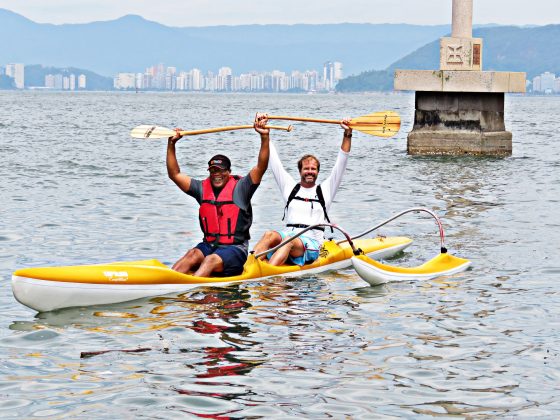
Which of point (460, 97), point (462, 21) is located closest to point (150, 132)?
point (460, 97)

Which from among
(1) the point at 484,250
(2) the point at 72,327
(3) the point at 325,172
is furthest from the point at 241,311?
(3) the point at 325,172

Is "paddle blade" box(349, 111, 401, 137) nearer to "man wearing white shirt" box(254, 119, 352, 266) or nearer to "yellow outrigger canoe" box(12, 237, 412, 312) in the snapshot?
"man wearing white shirt" box(254, 119, 352, 266)

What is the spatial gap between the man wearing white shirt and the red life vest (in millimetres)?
868

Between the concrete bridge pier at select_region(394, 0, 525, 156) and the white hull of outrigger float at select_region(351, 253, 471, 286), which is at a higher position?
the concrete bridge pier at select_region(394, 0, 525, 156)

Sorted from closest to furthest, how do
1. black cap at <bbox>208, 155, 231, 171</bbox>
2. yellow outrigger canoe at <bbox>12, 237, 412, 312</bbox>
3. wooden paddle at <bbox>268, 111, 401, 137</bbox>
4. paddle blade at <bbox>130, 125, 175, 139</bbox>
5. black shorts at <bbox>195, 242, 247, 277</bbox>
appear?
yellow outrigger canoe at <bbox>12, 237, 412, 312</bbox> → black cap at <bbox>208, 155, 231, 171</bbox> → black shorts at <bbox>195, 242, 247, 277</bbox> → paddle blade at <bbox>130, 125, 175, 139</bbox> → wooden paddle at <bbox>268, 111, 401, 137</bbox>

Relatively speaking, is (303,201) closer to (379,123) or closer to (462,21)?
(379,123)

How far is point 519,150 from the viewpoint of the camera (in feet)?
138

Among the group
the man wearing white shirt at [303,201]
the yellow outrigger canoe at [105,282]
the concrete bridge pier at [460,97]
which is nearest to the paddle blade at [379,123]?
the man wearing white shirt at [303,201]

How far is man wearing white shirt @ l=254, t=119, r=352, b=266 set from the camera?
1299 centimetres

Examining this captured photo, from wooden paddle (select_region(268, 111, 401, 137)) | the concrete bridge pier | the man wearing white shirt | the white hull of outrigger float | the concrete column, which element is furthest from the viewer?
the concrete column

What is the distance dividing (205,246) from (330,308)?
1686 millimetres

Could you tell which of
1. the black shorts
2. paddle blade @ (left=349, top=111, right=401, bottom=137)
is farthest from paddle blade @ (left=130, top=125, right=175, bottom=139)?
paddle blade @ (left=349, top=111, right=401, bottom=137)

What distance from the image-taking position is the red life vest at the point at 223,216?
472 inches

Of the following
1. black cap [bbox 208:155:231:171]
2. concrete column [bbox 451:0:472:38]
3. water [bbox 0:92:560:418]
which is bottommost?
water [bbox 0:92:560:418]
